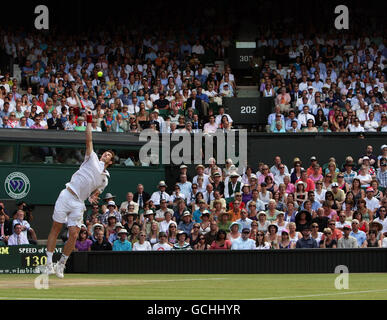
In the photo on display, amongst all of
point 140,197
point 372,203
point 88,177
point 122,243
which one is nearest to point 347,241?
point 372,203

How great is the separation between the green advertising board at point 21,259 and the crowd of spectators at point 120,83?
636cm

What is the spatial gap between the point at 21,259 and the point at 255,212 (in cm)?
540

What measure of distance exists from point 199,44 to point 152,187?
7666 millimetres

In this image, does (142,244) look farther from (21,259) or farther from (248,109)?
(248,109)

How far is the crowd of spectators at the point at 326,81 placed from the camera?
24.9 meters

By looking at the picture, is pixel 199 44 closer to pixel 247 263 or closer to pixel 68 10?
pixel 68 10

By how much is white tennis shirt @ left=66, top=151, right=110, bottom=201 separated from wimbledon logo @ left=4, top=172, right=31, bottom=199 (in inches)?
413

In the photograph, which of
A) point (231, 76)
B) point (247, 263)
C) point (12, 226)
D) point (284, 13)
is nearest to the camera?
point (247, 263)

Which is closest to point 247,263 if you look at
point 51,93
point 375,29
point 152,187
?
point 152,187

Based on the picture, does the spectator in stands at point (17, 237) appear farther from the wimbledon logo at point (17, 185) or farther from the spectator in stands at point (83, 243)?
the wimbledon logo at point (17, 185)

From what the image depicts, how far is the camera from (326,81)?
27.3 meters

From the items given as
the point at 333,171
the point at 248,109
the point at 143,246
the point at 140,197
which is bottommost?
the point at 143,246

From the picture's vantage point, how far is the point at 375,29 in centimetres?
3184

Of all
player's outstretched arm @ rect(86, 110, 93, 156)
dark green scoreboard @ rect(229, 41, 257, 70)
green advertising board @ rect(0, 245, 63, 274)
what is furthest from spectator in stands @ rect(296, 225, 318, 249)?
dark green scoreboard @ rect(229, 41, 257, 70)
